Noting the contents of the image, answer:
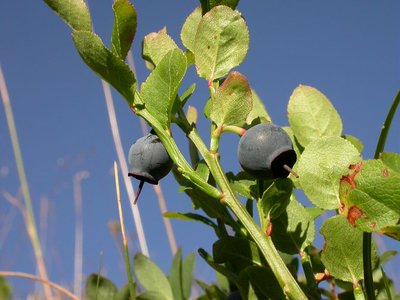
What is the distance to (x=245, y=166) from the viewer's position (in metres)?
0.70

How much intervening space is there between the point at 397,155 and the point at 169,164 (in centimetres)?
31

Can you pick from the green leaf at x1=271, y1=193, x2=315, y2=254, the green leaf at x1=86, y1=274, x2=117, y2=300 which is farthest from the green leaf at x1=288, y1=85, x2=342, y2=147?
the green leaf at x1=86, y1=274, x2=117, y2=300

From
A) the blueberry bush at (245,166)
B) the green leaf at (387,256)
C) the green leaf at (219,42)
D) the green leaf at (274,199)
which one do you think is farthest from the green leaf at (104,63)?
the green leaf at (387,256)

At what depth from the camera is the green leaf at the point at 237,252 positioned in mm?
795

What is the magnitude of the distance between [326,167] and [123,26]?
0.32m

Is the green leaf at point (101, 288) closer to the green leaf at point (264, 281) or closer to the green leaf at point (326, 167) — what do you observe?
the green leaf at point (264, 281)

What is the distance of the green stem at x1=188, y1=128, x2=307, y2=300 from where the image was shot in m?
0.61

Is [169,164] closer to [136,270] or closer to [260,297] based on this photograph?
[260,297]

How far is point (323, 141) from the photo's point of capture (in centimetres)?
70

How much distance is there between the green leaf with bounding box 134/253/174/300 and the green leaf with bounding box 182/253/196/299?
34 millimetres

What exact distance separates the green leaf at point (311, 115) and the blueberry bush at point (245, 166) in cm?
10

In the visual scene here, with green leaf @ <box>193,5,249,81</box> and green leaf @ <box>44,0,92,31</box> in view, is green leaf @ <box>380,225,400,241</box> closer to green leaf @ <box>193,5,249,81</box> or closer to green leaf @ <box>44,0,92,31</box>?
green leaf @ <box>193,5,249,81</box>

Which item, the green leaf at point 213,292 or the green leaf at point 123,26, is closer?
the green leaf at point 123,26

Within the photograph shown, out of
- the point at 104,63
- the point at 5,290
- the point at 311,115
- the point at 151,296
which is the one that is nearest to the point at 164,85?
the point at 104,63
